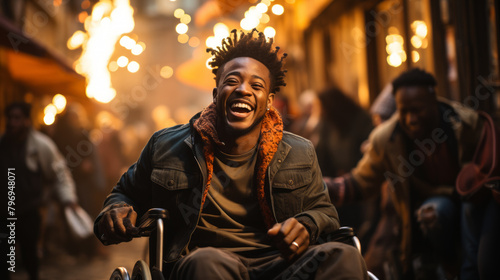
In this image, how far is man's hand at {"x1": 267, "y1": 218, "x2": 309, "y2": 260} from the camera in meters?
3.01

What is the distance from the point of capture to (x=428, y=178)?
17.3ft

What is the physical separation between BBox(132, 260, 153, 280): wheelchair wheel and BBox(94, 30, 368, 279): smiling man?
13 cm

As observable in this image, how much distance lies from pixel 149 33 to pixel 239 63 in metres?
49.5

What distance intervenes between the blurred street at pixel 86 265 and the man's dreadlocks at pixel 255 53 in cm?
393

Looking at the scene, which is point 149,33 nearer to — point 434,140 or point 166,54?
point 166,54

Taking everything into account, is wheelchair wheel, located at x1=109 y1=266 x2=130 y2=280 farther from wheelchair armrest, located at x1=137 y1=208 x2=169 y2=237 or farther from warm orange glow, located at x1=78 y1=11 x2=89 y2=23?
warm orange glow, located at x1=78 y1=11 x2=89 y2=23

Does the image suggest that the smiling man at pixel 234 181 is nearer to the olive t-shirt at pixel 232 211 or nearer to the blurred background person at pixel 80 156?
the olive t-shirt at pixel 232 211

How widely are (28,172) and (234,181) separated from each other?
173 inches

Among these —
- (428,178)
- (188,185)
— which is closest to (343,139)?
(428,178)

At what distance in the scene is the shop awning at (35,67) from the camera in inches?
336

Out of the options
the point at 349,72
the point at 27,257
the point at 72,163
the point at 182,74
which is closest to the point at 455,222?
the point at 27,257

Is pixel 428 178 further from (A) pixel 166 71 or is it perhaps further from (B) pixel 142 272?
(A) pixel 166 71

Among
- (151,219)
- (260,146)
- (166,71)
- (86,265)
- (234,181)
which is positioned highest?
(166,71)

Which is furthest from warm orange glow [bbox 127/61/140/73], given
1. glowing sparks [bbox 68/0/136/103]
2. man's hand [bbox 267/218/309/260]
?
man's hand [bbox 267/218/309/260]
